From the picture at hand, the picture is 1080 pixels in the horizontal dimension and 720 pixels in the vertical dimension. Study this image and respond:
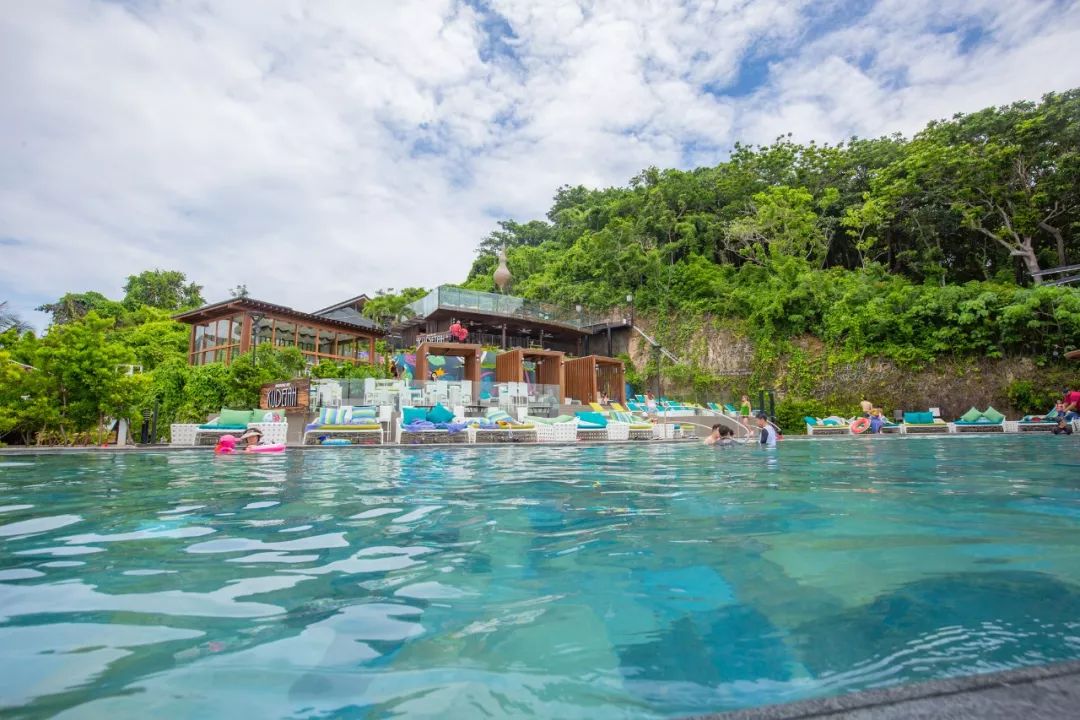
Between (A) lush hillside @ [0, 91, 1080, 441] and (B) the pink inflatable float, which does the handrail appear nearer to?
(A) lush hillside @ [0, 91, 1080, 441]

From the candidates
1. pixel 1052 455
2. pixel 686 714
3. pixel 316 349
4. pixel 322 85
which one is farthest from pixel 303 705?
pixel 316 349

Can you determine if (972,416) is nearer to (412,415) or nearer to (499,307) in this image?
(412,415)

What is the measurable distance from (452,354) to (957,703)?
72.8ft

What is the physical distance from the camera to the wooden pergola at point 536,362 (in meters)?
24.7

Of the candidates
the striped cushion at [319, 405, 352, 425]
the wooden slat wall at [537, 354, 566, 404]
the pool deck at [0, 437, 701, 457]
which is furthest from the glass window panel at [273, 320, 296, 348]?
the pool deck at [0, 437, 701, 457]

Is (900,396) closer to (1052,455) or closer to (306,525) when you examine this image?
(1052,455)

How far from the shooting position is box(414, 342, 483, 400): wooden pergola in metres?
22.1

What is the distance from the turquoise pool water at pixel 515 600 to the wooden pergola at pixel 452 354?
1708 cm

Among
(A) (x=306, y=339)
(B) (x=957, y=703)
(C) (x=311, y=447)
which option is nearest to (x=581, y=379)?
(A) (x=306, y=339)

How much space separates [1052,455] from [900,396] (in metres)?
16.4

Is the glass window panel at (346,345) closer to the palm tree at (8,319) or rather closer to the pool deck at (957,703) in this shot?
the palm tree at (8,319)

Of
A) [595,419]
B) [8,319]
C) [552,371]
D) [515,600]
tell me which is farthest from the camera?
[552,371]

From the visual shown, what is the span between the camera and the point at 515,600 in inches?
90.4

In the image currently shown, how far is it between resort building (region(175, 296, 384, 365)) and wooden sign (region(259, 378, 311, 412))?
404 cm
